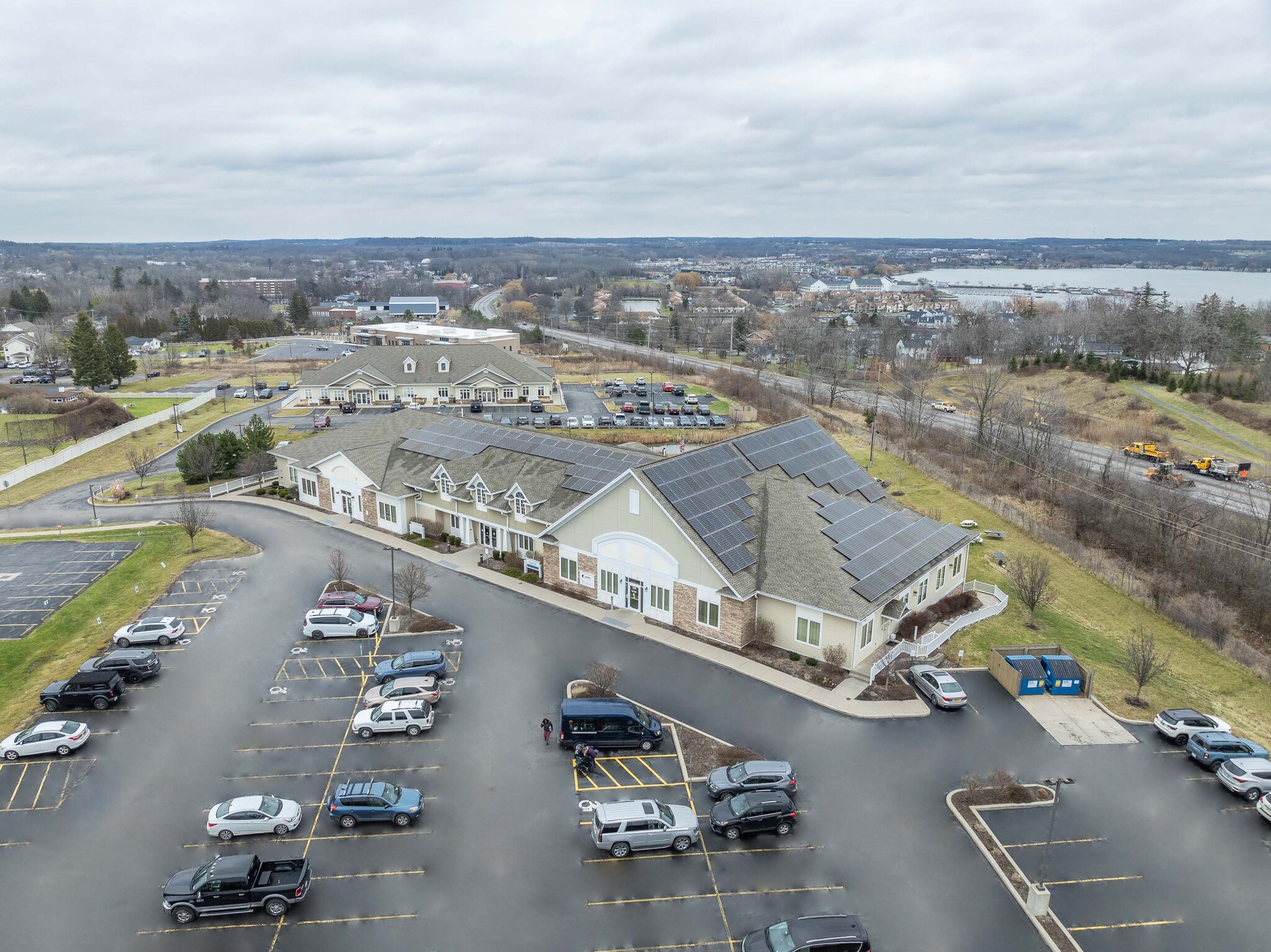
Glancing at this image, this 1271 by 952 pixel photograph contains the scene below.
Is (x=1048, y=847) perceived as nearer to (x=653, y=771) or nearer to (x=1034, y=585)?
(x=653, y=771)

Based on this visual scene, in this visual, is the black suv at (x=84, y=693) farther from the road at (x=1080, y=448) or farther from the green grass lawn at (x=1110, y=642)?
the road at (x=1080, y=448)

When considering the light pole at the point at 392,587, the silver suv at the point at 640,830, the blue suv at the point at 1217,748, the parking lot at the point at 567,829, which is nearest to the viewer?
the parking lot at the point at 567,829

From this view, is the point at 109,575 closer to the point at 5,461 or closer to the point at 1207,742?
the point at 5,461

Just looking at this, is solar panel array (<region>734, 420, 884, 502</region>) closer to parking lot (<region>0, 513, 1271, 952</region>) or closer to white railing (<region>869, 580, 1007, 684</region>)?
white railing (<region>869, 580, 1007, 684</region>)

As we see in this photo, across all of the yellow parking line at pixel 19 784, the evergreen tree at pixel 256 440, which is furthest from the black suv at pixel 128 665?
the evergreen tree at pixel 256 440

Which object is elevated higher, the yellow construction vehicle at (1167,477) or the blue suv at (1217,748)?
the yellow construction vehicle at (1167,477)

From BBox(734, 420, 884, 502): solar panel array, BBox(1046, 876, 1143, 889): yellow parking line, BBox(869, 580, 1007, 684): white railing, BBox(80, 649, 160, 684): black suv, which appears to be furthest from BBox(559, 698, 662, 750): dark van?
BBox(734, 420, 884, 502): solar panel array

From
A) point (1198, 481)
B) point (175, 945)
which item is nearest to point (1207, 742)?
point (175, 945)

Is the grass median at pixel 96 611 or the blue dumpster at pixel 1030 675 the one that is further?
the grass median at pixel 96 611
